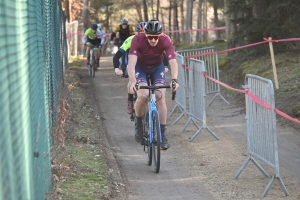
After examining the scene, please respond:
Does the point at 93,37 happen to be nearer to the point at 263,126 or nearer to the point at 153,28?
the point at 153,28

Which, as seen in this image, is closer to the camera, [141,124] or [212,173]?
[212,173]

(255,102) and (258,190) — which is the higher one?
(255,102)

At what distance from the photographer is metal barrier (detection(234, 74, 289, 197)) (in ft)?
24.5

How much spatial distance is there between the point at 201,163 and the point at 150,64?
5.21 ft

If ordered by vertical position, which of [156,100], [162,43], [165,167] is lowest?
[165,167]

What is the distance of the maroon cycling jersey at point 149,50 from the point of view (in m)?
9.67

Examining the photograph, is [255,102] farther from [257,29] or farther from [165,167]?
[257,29]

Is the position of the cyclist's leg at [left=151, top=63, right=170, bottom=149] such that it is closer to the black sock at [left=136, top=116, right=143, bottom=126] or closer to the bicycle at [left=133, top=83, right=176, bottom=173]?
the bicycle at [left=133, top=83, right=176, bottom=173]

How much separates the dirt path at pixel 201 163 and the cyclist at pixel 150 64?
54 cm

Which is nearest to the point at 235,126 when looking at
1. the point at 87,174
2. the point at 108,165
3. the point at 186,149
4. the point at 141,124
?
the point at 186,149

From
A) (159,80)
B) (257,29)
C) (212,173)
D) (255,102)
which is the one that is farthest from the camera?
(257,29)

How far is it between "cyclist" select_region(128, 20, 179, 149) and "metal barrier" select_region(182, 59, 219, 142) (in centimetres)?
201

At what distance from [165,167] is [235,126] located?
151 inches

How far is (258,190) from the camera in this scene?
26.6 feet
